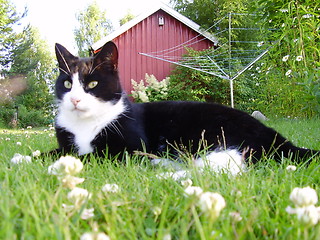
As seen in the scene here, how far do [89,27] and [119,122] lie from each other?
27.6m

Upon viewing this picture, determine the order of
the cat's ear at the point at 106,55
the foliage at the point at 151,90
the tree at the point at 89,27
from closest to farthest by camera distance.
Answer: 1. the cat's ear at the point at 106,55
2. the foliage at the point at 151,90
3. the tree at the point at 89,27

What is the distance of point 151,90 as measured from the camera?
11.5 meters

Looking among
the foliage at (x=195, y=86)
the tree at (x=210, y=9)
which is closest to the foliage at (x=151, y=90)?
the foliage at (x=195, y=86)

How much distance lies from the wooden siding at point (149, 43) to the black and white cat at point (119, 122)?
10.0 meters

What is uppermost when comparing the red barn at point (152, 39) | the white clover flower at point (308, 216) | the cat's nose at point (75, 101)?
the red barn at point (152, 39)

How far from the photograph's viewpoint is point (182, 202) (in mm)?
→ 1003

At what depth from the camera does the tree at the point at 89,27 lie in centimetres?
2711

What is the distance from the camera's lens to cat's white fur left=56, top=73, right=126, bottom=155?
7.26 feet

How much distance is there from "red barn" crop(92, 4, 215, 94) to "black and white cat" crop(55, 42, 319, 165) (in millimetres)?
10092

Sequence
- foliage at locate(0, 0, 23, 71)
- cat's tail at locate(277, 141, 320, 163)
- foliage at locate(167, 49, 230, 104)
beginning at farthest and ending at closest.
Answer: foliage at locate(0, 0, 23, 71)
foliage at locate(167, 49, 230, 104)
cat's tail at locate(277, 141, 320, 163)

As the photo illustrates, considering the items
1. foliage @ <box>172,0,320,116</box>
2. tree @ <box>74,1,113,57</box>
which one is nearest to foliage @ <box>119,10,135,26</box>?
tree @ <box>74,1,113,57</box>

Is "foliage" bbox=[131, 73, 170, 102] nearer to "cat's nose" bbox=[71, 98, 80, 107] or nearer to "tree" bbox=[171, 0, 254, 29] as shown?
"tree" bbox=[171, 0, 254, 29]

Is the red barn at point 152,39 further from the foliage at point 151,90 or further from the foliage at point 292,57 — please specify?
the foliage at point 292,57

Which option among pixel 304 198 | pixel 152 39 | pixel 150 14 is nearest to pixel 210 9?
pixel 150 14
